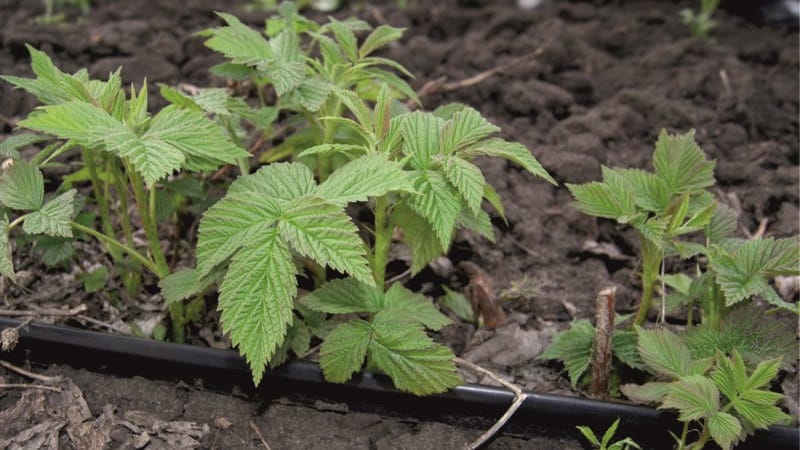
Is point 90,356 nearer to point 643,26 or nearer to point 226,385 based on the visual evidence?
point 226,385

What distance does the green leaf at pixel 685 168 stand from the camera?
1.77m

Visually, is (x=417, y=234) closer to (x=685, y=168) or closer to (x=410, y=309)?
(x=410, y=309)

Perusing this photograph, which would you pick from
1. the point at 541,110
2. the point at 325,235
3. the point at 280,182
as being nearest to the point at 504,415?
the point at 325,235

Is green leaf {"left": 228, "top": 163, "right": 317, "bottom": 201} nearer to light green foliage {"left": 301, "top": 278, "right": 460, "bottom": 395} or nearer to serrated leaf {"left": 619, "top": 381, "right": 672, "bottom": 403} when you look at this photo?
light green foliage {"left": 301, "top": 278, "right": 460, "bottom": 395}

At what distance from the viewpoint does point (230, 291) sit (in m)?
1.43

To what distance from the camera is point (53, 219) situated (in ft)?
5.04

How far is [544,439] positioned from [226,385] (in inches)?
27.8

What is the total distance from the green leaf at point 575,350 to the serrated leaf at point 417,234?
14.4 inches

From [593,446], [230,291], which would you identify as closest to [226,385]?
[230,291]

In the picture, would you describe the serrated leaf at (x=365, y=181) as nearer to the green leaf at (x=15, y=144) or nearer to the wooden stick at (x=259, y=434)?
the wooden stick at (x=259, y=434)

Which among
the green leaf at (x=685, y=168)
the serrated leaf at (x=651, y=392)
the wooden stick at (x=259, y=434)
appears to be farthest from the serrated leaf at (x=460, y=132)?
the wooden stick at (x=259, y=434)

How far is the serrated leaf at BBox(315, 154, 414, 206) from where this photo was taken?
1.45 metres

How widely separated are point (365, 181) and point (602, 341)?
0.63 m

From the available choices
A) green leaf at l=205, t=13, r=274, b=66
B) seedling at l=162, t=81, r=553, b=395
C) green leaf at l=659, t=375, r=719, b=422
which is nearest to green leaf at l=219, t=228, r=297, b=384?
seedling at l=162, t=81, r=553, b=395
